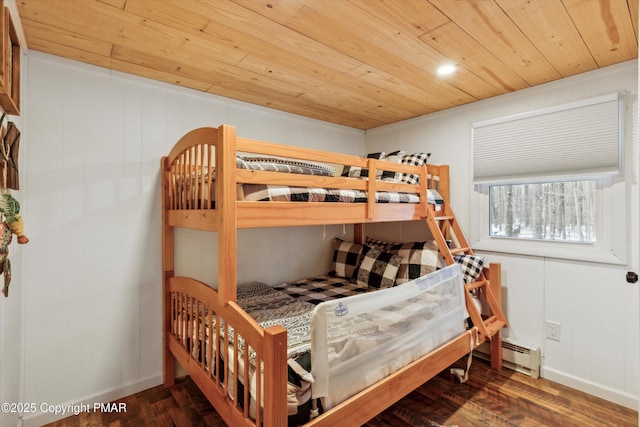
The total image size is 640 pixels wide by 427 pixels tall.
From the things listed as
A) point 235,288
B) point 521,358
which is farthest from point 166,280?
point 521,358

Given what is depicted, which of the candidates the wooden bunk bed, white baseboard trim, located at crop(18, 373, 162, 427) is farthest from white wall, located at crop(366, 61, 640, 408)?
white baseboard trim, located at crop(18, 373, 162, 427)

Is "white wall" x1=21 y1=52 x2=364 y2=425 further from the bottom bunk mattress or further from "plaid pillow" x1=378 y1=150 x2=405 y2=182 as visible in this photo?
"plaid pillow" x1=378 y1=150 x2=405 y2=182

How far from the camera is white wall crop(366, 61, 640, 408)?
6.38ft

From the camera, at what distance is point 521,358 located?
92.0 inches

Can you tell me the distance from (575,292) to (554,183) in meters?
0.80

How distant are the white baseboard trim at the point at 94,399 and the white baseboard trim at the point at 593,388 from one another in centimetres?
285

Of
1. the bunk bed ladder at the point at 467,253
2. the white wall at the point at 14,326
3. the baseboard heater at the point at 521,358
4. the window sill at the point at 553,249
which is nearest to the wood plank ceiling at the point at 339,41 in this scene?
the white wall at the point at 14,326

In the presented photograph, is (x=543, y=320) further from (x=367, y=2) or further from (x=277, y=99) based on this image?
(x=277, y=99)

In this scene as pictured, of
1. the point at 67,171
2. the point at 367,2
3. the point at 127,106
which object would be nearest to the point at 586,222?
the point at 367,2

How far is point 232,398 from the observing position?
1377mm

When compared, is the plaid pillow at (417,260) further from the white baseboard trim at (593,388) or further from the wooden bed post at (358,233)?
the white baseboard trim at (593,388)

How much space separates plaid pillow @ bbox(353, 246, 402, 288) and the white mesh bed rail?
0.65m

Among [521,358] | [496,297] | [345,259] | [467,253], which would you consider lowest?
[521,358]

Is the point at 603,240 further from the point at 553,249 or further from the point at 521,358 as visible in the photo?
the point at 521,358
